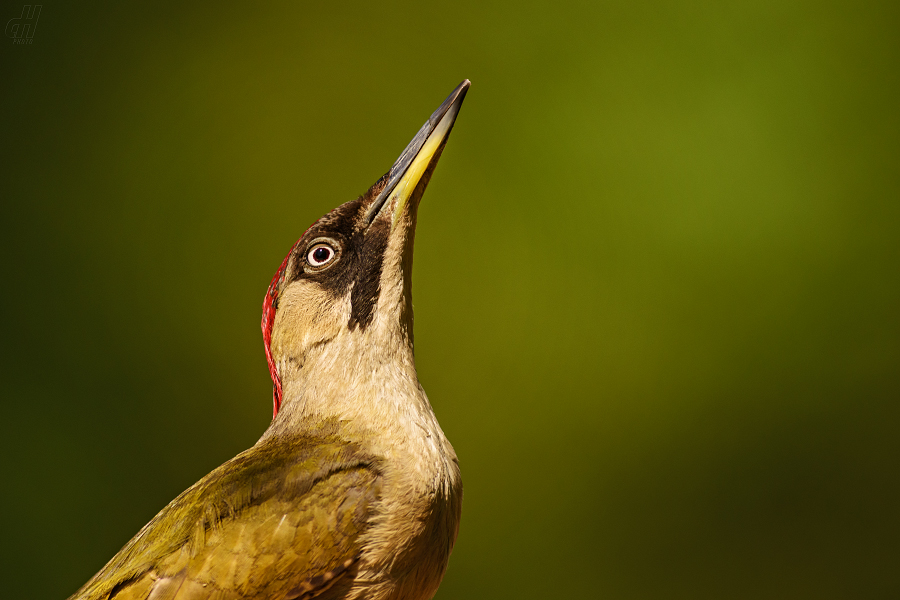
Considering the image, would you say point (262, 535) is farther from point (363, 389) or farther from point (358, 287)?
point (358, 287)

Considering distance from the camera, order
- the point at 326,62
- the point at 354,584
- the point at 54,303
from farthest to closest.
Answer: the point at 326,62 → the point at 54,303 → the point at 354,584

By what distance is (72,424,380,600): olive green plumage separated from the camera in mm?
1358

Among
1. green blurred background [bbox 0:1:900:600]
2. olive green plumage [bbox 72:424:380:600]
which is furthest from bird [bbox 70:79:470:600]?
green blurred background [bbox 0:1:900:600]

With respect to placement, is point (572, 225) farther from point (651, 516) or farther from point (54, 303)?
point (54, 303)

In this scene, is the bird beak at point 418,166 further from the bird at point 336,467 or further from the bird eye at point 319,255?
the bird eye at point 319,255

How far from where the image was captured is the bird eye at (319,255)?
1.76 metres

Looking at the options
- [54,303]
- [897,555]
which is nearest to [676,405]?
[897,555]

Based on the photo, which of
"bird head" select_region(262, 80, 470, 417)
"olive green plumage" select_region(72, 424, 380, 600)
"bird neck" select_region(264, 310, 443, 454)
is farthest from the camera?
"bird head" select_region(262, 80, 470, 417)

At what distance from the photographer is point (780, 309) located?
3.59 meters

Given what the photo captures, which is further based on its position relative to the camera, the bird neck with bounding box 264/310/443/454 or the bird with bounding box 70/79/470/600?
the bird neck with bounding box 264/310/443/454

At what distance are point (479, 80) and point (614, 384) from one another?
5.30 ft

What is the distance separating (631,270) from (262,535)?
258 cm

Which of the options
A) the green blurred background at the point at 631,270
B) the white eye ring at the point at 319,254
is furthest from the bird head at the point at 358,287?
the green blurred background at the point at 631,270

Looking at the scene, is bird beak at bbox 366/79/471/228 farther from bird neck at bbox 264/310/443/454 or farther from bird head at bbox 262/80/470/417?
bird neck at bbox 264/310/443/454
